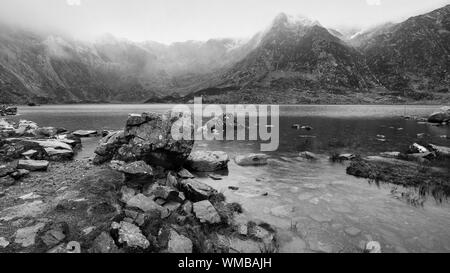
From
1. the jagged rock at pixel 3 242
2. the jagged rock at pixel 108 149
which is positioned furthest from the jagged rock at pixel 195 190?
the jagged rock at pixel 108 149

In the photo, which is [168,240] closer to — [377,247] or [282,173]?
[377,247]

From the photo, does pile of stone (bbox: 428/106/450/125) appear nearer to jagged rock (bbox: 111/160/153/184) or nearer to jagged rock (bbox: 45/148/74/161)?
jagged rock (bbox: 111/160/153/184)

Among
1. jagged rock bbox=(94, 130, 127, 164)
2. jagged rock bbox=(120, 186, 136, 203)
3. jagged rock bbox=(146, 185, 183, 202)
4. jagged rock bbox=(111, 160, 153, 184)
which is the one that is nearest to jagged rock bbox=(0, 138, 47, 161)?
jagged rock bbox=(94, 130, 127, 164)

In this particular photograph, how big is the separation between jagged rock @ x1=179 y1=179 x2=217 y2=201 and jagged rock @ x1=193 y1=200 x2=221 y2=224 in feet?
3.36

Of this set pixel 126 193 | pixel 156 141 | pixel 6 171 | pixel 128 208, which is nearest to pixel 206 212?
pixel 128 208

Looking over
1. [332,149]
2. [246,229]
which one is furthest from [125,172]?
[332,149]

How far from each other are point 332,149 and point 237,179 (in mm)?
18228

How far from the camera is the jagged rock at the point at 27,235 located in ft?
32.5

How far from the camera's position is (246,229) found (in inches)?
495

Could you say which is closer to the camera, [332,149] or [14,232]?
[14,232]

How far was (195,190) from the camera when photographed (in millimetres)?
15438

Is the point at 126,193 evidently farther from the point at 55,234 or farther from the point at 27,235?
the point at 27,235
